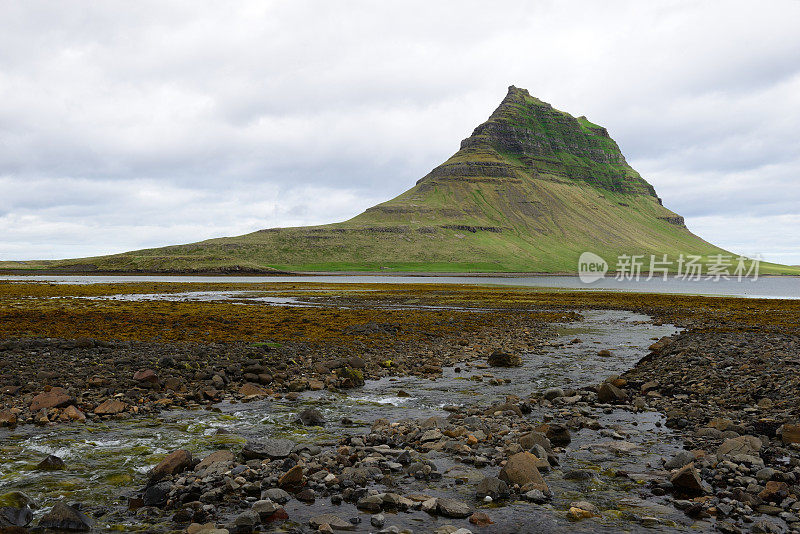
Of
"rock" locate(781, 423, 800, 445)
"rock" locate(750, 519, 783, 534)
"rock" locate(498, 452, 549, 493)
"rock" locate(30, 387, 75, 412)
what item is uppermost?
"rock" locate(781, 423, 800, 445)

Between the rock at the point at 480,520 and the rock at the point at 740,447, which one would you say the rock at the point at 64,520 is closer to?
the rock at the point at 480,520

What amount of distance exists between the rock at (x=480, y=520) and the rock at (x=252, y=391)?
38.0ft

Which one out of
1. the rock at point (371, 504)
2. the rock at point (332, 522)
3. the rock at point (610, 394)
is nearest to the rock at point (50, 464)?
the rock at point (332, 522)

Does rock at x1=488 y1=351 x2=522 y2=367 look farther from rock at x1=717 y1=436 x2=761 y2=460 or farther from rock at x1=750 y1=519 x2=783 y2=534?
rock at x1=750 y1=519 x2=783 y2=534

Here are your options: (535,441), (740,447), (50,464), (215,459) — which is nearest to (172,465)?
(215,459)

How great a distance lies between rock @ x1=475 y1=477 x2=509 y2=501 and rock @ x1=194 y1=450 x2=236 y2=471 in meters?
5.81

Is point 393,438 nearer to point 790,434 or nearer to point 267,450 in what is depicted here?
point 267,450

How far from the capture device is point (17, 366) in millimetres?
19984

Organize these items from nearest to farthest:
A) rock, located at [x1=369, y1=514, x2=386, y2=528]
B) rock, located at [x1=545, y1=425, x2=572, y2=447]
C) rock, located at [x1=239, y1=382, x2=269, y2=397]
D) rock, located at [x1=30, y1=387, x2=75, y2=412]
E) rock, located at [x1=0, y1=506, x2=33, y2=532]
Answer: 1. rock, located at [x1=0, y1=506, x2=33, y2=532]
2. rock, located at [x1=369, y1=514, x2=386, y2=528]
3. rock, located at [x1=545, y1=425, x2=572, y2=447]
4. rock, located at [x1=30, y1=387, x2=75, y2=412]
5. rock, located at [x1=239, y1=382, x2=269, y2=397]

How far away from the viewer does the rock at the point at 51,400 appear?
15.0 metres

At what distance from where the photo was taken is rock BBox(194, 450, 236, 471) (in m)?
10.8

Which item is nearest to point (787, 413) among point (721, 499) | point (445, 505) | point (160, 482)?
point (721, 499)

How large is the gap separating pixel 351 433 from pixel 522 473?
5540 mm

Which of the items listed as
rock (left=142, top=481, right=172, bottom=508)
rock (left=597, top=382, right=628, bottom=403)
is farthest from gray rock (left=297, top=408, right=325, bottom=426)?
rock (left=597, top=382, right=628, bottom=403)
